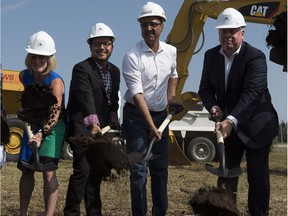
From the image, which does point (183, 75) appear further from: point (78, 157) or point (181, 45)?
point (78, 157)

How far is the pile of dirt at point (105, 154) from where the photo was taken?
14.0 feet

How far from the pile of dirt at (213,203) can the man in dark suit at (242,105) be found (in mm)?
329

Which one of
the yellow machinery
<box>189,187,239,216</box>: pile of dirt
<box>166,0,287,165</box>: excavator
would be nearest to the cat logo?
<box>166,0,287,165</box>: excavator

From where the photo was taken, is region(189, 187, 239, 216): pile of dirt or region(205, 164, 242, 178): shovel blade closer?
region(189, 187, 239, 216): pile of dirt

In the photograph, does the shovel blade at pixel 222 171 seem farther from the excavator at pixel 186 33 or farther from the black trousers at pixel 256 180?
the excavator at pixel 186 33

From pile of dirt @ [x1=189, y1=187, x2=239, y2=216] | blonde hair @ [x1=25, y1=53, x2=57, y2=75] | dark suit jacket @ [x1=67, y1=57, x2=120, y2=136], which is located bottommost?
pile of dirt @ [x1=189, y1=187, x2=239, y2=216]

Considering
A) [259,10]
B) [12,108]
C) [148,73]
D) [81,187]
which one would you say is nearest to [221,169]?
[148,73]

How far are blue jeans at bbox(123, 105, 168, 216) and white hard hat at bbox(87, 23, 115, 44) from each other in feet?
1.99

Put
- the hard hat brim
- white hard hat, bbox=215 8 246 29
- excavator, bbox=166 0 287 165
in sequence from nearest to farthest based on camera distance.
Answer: white hard hat, bbox=215 8 246 29, the hard hat brim, excavator, bbox=166 0 287 165

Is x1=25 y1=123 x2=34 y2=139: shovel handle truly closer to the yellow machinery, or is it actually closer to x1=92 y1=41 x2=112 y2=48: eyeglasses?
x1=92 y1=41 x2=112 y2=48: eyeglasses

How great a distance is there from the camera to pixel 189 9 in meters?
12.3

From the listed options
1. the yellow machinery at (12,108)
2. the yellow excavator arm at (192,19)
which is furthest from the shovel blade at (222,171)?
the yellow machinery at (12,108)

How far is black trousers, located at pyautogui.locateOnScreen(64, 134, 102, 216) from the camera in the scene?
479cm

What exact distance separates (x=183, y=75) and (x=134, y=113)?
7269 mm
